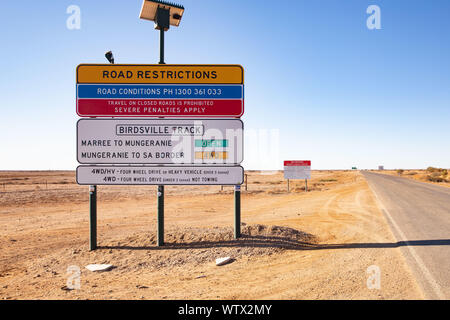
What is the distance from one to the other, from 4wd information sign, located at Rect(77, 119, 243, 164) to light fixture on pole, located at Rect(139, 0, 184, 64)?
1.98m

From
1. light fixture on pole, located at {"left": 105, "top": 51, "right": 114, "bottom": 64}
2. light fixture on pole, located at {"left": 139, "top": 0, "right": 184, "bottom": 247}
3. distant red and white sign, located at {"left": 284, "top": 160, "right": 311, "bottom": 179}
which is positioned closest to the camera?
light fixture on pole, located at {"left": 105, "top": 51, "right": 114, "bottom": 64}

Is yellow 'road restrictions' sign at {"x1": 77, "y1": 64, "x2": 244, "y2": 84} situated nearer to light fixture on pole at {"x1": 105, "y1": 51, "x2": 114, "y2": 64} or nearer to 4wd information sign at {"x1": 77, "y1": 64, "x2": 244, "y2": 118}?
4wd information sign at {"x1": 77, "y1": 64, "x2": 244, "y2": 118}

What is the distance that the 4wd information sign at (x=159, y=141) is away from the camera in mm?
7250

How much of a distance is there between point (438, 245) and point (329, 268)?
3647 mm

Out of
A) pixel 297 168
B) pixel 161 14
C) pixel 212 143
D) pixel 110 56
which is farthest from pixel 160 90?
pixel 297 168

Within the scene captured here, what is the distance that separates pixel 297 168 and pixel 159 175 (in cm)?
1657

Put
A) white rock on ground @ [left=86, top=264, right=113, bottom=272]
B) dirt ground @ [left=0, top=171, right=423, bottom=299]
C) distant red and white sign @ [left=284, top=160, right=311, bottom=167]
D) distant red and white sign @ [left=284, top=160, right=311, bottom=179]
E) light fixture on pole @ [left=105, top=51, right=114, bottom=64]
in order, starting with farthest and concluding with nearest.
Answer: distant red and white sign @ [left=284, top=160, right=311, bottom=167] → distant red and white sign @ [left=284, top=160, right=311, bottom=179] → light fixture on pole @ [left=105, top=51, right=114, bottom=64] → white rock on ground @ [left=86, top=264, right=113, bottom=272] → dirt ground @ [left=0, top=171, right=423, bottom=299]

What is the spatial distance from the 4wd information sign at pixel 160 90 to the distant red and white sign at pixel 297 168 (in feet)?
50.3

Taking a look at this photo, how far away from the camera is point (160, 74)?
24.2ft

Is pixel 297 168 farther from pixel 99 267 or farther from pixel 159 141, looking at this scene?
pixel 99 267

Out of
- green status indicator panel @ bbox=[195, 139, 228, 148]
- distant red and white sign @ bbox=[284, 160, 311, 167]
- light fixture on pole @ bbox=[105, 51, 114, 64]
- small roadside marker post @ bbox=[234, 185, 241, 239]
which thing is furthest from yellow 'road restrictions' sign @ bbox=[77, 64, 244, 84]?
distant red and white sign @ bbox=[284, 160, 311, 167]

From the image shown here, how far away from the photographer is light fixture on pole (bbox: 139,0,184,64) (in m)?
7.63

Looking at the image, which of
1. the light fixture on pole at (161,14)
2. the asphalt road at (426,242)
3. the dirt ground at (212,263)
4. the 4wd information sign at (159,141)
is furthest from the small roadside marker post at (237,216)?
the asphalt road at (426,242)
